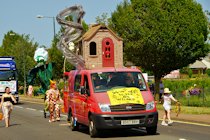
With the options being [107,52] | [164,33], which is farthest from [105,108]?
[107,52]

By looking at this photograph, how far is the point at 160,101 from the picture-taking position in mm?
34594

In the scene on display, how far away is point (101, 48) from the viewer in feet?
183

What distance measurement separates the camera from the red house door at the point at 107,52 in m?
54.7

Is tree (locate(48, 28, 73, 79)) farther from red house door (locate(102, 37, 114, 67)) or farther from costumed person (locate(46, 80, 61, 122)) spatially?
costumed person (locate(46, 80, 61, 122))

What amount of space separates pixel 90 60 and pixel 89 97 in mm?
39968

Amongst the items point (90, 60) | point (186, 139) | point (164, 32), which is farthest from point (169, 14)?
point (186, 139)

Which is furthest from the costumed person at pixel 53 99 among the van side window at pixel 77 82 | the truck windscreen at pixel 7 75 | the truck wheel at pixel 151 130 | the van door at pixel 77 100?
the truck windscreen at pixel 7 75

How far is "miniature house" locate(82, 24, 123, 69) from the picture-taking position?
54312 mm

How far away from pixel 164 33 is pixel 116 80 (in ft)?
69.8

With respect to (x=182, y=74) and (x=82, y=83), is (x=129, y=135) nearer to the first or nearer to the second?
(x=82, y=83)

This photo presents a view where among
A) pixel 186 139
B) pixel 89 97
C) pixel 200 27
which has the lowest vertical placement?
pixel 186 139

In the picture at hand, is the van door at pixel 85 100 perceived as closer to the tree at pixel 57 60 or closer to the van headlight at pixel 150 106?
the van headlight at pixel 150 106

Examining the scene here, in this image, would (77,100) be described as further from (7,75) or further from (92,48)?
(92,48)

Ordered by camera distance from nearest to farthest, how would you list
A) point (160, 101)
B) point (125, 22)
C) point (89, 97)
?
point (89, 97)
point (160, 101)
point (125, 22)
